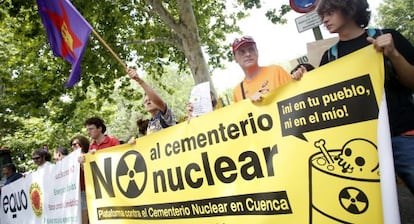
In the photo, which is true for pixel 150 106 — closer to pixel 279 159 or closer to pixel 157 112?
pixel 157 112

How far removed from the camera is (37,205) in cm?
584

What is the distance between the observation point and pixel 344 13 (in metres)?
2.59

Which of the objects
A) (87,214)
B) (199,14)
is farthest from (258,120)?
(199,14)

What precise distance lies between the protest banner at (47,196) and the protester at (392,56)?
3512 millimetres

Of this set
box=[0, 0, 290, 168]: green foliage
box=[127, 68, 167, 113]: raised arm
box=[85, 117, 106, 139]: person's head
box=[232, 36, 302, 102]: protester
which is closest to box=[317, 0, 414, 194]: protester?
box=[232, 36, 302, 102]: protester

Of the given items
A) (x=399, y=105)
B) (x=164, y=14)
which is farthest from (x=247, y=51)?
(x=164, y=14)

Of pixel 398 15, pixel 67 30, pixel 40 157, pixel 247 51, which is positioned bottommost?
pixel 40 157

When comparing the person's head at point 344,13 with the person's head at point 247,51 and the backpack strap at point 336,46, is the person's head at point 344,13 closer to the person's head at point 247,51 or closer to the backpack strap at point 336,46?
the backpack strap at point 336,46

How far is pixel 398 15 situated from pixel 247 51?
147 feet

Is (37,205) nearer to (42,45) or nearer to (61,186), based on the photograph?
(61,186)

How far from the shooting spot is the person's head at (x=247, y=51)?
12.2ft

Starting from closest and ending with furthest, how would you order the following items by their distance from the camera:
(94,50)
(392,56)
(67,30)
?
(392,56) < (67,30) < (94,50)

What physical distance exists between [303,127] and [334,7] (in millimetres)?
805

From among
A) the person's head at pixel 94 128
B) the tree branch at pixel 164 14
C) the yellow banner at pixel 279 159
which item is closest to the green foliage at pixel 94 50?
the tree branch at pixel 164 14
